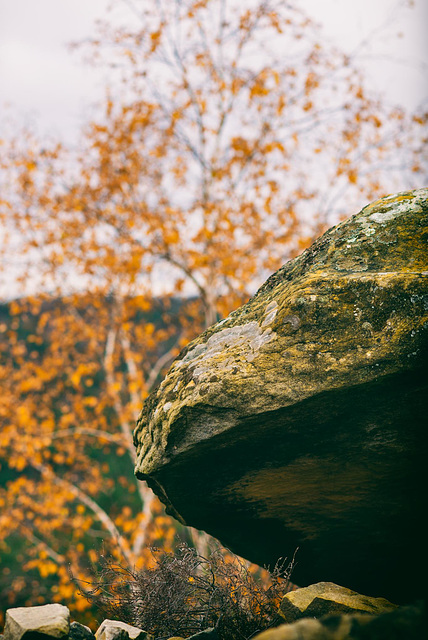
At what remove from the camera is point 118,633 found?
236 centimetres

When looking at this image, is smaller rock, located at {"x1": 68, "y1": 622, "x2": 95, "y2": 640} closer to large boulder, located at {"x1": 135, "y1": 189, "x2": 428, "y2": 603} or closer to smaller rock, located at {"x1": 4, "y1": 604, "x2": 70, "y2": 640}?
smaller rock, located at {"x1": 4, "y1": 604, "x2": 70, "y2": 640}

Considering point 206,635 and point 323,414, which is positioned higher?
point 323,414

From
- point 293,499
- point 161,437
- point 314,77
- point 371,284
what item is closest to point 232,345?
point 161,437

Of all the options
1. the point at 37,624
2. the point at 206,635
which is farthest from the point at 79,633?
the point at 206,635

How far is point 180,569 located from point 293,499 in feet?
2.89

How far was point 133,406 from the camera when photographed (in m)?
8.26

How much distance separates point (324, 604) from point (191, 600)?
913 millimetres

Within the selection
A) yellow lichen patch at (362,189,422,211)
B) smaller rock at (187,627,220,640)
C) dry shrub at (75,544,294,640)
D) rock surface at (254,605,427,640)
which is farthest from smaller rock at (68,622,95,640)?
yellow lichen patch at (362,189,422,211)

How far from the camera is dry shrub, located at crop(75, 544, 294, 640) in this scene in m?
2.52

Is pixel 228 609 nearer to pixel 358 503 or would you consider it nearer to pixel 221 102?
pixel 358 503

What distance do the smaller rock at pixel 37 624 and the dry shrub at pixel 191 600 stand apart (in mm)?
258

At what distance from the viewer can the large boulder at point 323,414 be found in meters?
2.23

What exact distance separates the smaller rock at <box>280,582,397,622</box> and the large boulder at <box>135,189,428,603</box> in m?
0.55

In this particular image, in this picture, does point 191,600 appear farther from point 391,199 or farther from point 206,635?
point 391,199
